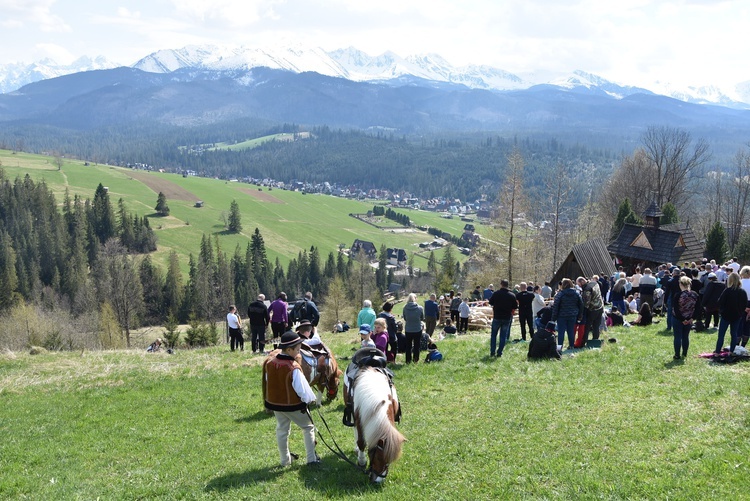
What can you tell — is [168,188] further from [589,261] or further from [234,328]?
[234,328]

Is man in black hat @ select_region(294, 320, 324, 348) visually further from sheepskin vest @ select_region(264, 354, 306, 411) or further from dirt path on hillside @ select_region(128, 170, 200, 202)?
dirt path on hillside @ select_region(128, 170, 200, 202)

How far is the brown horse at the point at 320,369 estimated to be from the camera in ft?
40.3

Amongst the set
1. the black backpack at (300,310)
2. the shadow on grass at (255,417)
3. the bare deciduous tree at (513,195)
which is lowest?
the shadow on grass at (255,417)

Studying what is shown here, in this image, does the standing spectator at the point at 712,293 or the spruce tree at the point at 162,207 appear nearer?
the standing spectator at the point at 712,293

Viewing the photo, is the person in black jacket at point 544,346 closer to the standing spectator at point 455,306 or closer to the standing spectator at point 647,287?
the standing spectator at point 455,306

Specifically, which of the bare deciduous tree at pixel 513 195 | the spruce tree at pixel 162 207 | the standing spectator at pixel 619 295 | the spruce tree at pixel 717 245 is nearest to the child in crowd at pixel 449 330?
the standing spectator at pixel 619 295

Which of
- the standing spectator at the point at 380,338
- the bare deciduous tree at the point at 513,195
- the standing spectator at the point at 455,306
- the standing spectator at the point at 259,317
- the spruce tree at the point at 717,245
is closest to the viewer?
the standing spectator at the point at 380,338

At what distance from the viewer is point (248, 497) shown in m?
8.60

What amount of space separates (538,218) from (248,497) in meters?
65.9

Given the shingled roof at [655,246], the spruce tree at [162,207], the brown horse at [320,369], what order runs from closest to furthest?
the brown horse at [320,369], the shingled roof at [655,246], the spruce tree at [162,207]

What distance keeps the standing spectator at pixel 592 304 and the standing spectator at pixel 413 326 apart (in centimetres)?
544

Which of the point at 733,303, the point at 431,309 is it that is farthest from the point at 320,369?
the point at 733,303

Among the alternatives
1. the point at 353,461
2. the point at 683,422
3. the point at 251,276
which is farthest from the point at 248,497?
the point at 251,276

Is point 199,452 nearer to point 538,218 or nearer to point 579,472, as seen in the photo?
point 579,472
